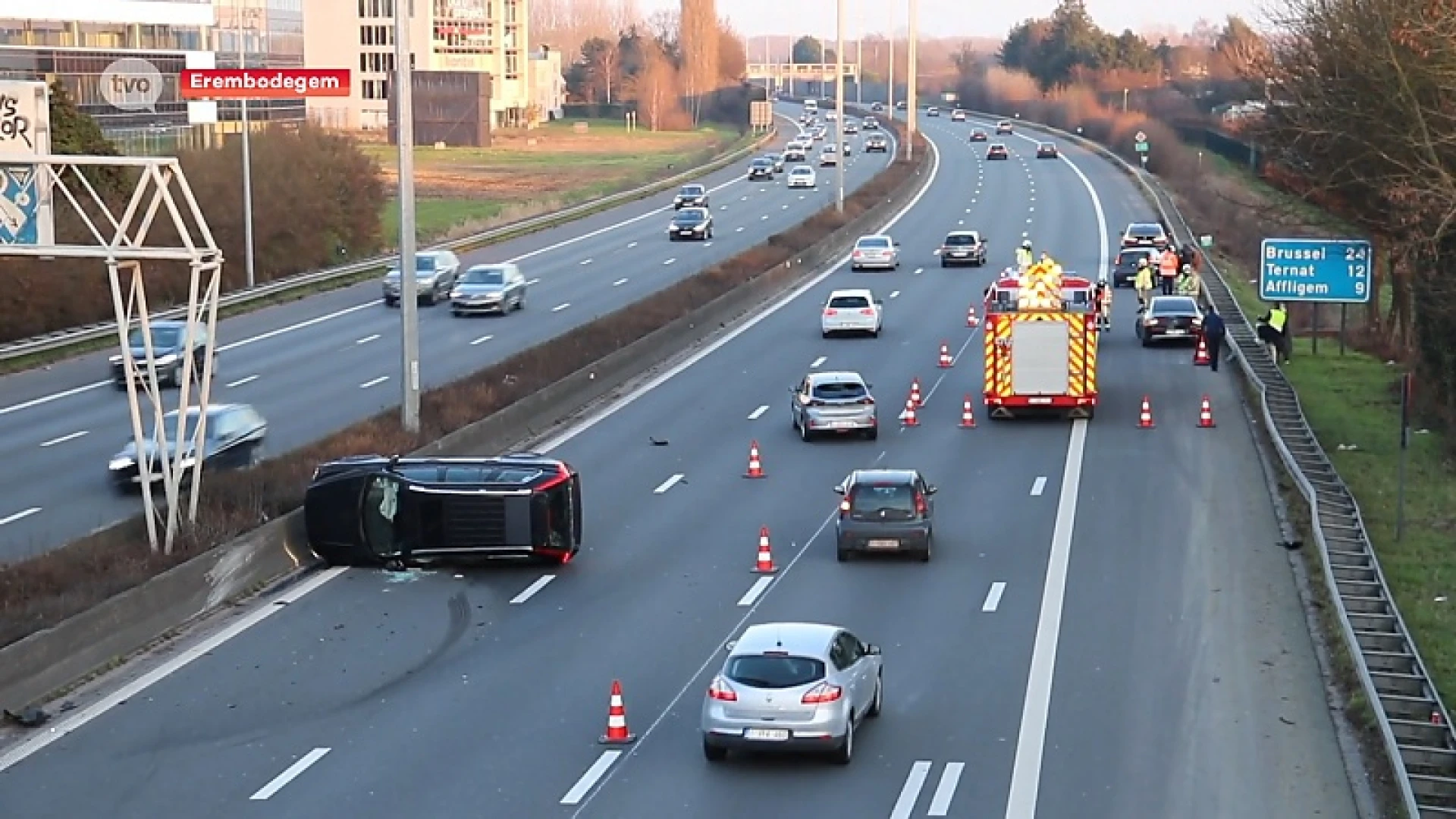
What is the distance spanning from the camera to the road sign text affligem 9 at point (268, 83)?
45.2m

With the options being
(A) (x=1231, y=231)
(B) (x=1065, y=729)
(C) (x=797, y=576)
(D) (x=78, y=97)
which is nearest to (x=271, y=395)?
(C) (x=797, y=576)

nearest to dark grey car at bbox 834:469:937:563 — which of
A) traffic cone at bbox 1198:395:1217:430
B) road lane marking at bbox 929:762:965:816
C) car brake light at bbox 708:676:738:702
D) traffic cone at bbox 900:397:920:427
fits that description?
road lane marking at bbox 929:762:965:816

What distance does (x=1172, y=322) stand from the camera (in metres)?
52.8

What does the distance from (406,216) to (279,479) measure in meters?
5.82

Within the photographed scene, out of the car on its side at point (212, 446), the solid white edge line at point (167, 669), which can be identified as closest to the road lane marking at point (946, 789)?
the solid white edge line at point (167, 669)

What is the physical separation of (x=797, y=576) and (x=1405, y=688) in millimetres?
9114

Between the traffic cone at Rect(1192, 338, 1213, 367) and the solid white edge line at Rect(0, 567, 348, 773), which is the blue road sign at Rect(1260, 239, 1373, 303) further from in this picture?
the solid white edge line at Rect(0, 567, 348, 773)

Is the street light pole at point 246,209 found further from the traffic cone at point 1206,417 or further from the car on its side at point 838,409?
the traffic cone at point 1206,417

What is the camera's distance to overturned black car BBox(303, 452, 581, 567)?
28594 mm

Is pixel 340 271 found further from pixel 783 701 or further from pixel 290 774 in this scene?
pixel 783 701

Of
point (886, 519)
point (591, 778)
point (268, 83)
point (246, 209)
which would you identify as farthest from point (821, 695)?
point (246, 209)

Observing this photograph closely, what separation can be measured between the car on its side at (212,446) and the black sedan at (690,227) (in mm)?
48633

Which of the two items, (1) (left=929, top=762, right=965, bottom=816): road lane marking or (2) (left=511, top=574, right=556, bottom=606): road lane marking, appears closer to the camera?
(1) (left=929, top=762, right=965, bottom=816): road lane marking

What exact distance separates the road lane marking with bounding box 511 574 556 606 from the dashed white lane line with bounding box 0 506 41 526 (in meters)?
9.00
